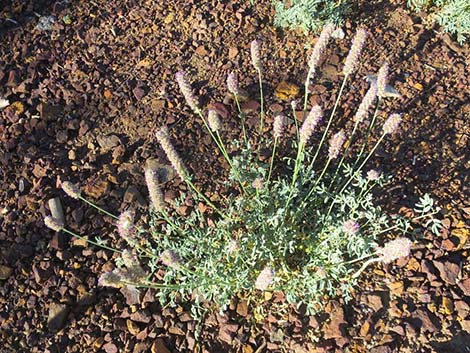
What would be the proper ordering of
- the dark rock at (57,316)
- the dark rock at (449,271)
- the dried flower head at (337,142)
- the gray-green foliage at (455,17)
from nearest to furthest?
the dried flower head at (337,142), the dark rock at (449,271), the dark rock at (57,316), the gray-green foliage at (455,17)

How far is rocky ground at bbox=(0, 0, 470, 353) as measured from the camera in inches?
100

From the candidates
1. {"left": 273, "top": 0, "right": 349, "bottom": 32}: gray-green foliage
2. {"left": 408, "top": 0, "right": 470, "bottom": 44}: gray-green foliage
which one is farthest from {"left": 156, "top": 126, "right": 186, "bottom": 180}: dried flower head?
{"left": 408, "top": 0, "right": 470, "bottom": 44}: gray-green foliage

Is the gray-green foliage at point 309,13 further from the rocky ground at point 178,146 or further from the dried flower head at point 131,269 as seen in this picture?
the dried flower head at point 131,269

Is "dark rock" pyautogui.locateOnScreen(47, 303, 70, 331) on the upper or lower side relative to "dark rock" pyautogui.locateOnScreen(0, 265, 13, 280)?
lower

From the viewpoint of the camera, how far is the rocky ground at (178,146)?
2.54 meters

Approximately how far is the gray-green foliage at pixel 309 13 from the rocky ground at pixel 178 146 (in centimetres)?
8

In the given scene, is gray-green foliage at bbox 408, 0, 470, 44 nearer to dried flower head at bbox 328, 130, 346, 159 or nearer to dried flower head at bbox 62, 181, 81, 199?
dried flower head at bbox 328, 130, 346, 159

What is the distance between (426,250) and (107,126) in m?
2.05

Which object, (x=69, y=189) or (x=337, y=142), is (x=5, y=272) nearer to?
(x=69, y=189)

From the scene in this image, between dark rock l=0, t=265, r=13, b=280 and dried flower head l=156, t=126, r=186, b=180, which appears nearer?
dried flower head l=156, t=126, r=186, b=180

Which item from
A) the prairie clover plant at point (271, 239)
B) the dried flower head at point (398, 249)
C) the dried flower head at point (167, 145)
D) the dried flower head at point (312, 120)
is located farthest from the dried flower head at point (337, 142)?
the dried flower head at point (167, 145)

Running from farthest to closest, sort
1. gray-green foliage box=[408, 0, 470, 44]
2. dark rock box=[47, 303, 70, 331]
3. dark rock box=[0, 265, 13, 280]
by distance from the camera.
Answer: gray-green foliage box=[408, 0, 470, 44] < dark rock box=[0, 265, 13, 280] < dark rock box=[47, 303, 70, 331]

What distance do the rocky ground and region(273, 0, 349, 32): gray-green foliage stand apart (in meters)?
0.08

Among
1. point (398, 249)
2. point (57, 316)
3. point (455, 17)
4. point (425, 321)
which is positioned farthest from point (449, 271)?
point (57, 316)
